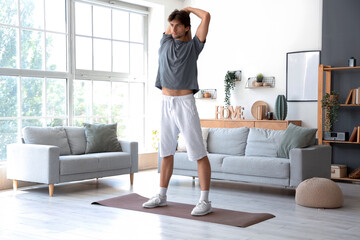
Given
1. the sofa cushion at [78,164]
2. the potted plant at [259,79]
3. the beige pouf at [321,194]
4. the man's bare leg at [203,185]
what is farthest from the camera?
the potted plant at [259,79]

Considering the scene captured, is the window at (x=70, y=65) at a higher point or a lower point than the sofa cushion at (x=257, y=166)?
higher

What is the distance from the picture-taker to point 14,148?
18.3ft

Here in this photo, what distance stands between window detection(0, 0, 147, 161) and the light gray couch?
674 mm

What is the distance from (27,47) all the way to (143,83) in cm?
251

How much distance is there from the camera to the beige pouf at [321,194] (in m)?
4.63

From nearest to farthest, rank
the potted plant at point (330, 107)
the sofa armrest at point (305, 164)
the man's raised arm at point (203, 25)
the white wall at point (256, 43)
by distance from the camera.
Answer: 1. the man's raised arm at point (203, 25)
2. the sofa armrest at point (305, 164)
3. the potted plant at point (330, 107)
4. the white wall at point (256, 43)

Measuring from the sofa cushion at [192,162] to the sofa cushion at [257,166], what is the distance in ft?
0.29

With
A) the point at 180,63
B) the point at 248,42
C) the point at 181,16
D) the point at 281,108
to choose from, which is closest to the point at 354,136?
the point at 281,108

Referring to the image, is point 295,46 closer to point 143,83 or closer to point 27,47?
point 143,83

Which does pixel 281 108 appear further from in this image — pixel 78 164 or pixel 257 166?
pixel 78 164

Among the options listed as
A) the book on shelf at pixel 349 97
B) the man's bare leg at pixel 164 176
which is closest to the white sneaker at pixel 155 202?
the man's bare leg at pixel 164 176

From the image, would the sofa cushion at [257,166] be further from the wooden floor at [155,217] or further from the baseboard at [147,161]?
the baseboard at [147,161]

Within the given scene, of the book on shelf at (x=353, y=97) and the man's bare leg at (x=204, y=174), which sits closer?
the man's bare leg at (x=204, y=174)

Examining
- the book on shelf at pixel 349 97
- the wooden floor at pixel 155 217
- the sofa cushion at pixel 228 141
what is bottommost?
the wooden floor at pixel 155 217
